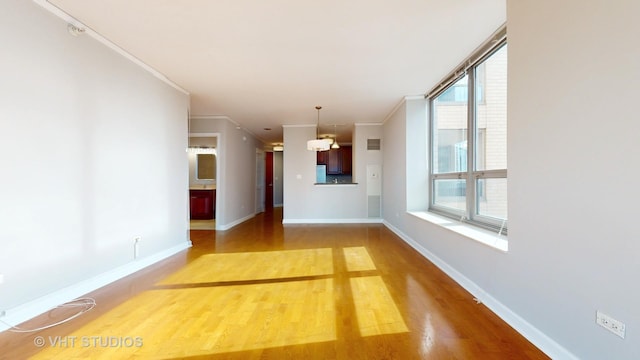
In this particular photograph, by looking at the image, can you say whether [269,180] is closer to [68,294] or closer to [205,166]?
[205,166]

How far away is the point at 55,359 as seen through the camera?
1.67 meters

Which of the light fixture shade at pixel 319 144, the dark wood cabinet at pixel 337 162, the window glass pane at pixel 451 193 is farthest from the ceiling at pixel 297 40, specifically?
Result: the dark wood cabinet at pixel 337 162

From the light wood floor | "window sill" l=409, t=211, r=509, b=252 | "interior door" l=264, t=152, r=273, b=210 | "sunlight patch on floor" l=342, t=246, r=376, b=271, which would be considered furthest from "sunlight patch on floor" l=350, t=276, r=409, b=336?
"interior door" l=264, t=152, r=273, b=210

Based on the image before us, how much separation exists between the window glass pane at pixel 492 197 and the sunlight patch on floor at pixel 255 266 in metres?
1.91

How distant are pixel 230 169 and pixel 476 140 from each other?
16.4 ft

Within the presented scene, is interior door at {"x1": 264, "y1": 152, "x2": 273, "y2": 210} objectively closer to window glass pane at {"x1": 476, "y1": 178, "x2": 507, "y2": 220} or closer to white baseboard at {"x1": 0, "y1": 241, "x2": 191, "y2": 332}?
white baseboard at {"x1": 0, "y1": 241, "x2": 191, "y2": 332}

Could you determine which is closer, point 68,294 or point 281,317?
point 281,317

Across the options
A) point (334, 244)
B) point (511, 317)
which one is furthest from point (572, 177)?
point (334, 244)

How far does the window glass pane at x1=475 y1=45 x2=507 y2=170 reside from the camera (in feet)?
9.16

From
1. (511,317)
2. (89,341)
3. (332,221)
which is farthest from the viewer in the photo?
(332,221)

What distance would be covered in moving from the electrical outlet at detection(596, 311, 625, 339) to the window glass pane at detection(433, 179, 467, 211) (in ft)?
7.04

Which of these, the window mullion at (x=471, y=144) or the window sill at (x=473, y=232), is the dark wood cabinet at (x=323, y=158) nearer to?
the window sill at (x=473, y=232)

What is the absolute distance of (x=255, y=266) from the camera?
352 centimetres

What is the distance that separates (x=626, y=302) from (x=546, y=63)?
1.39 metres
